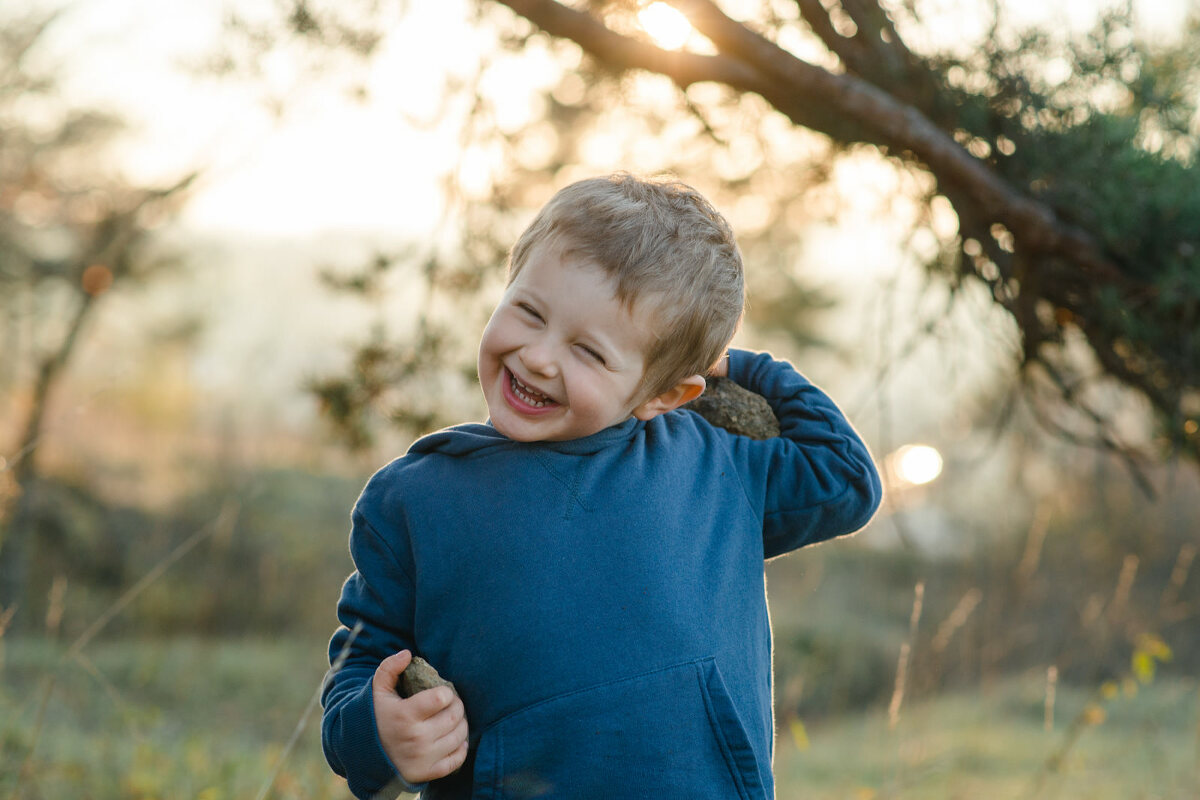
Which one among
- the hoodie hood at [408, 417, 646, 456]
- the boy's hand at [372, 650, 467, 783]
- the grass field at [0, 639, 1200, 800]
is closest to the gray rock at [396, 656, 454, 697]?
the boy's hand at [372, 650, 467, 783]

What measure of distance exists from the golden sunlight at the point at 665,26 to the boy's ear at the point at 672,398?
3.52ft

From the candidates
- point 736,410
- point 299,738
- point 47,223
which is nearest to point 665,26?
point 736,410

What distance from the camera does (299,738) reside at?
4.06 metres

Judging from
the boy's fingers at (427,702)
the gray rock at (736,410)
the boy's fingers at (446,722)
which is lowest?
the boy's fingers at (446,722)

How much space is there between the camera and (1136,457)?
2.87m

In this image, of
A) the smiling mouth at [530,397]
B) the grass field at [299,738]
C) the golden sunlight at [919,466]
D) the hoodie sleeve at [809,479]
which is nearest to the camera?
the smiling mouth at [530,397]

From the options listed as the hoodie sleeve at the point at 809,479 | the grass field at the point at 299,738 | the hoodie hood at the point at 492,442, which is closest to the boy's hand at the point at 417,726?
the hoodie hood at the point at 492,442

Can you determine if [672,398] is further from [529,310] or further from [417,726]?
[417,726]

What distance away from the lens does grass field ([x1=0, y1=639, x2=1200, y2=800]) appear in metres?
3.10

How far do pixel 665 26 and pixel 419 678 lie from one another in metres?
1.59

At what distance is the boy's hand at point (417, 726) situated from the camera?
1.20m

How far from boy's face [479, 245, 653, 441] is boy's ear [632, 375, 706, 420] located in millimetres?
78

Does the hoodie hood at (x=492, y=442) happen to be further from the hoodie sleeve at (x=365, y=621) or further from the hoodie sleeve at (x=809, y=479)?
the hoodie sleeve at (x=809, y=479)

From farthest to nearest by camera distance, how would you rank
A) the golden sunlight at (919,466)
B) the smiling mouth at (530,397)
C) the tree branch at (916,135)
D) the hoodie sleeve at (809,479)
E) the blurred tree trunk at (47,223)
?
the blurred tree trunk at (47,223) → the golden sunlight at (919,466) → the tree branch at (916,135) → the hoodie sleeve at (809,479) → the smiling mouth at (530,397)
